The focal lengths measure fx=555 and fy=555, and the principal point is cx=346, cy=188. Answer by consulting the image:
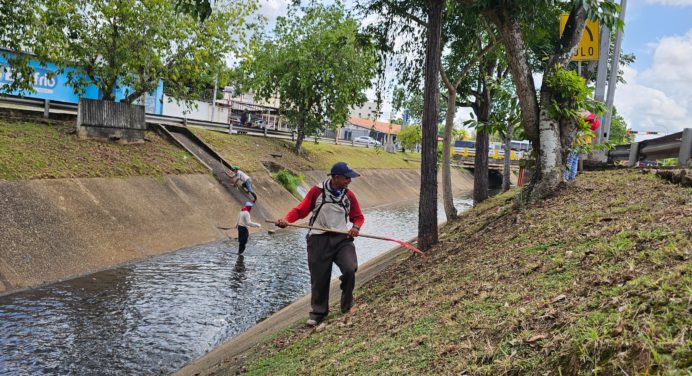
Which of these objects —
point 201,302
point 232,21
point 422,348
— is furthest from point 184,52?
point 422,348

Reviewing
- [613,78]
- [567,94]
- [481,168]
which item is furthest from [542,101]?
[481,168]

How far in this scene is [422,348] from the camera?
4258mm

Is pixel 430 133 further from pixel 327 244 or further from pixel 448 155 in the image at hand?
pixel 448 155

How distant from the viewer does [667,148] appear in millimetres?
10445

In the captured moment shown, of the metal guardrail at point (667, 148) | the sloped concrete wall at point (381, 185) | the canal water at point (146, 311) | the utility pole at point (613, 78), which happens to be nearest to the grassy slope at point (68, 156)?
the canal water at point (146, 311)

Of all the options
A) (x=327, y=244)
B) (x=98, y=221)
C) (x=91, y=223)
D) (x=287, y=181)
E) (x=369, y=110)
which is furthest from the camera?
(x=369, y=110)

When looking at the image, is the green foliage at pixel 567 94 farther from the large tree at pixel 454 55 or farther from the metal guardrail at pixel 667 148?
the large tree at pixel 454 55

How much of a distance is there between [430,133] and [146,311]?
227 inches

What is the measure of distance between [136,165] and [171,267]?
6.33m

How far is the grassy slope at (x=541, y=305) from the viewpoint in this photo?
10.1 feet

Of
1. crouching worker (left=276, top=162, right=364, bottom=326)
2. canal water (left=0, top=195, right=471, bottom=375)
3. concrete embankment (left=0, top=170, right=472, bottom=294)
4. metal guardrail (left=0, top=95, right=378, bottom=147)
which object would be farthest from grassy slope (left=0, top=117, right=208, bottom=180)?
crouching worker (left=276, top=162, right=364, bottom=326)

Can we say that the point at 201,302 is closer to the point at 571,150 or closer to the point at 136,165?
the point at 571,150

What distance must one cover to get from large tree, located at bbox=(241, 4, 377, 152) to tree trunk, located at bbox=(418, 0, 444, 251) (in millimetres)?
20156

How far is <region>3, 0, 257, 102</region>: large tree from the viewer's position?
16938 mm
